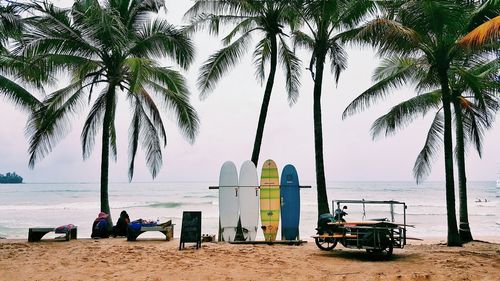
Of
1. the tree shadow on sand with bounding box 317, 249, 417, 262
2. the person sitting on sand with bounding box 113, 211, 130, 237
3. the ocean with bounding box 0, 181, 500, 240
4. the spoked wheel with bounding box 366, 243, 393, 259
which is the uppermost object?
the person sitting on sand with bounding box 113, 211, 130, 237

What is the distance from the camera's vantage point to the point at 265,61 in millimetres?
14211

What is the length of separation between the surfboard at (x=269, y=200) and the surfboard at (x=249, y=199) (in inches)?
6.7

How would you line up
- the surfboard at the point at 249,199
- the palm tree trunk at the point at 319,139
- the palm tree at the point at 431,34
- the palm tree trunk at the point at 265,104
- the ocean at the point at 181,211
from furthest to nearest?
the ocean at the point at 181,211
the palm tree trunk at the point at 265,104
the palm tree trunk at the point at 319,139
the surfboard at the point at 249,199
the palm tree at the point at 431,34

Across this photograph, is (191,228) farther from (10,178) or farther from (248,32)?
(10,178)

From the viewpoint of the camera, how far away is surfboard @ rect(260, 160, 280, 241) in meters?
10.6

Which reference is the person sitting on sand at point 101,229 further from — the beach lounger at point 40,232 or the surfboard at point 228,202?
the surfboard at point 228,202

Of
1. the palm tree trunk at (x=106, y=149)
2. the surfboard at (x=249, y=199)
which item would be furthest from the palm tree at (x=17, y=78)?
the surfboard at (x=249, y=199)

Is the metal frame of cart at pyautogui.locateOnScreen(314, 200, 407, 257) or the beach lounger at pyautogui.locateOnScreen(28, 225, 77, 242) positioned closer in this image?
the metal frame of cart at pyautogui.locateOnScreen(314, 200, 407, 257)

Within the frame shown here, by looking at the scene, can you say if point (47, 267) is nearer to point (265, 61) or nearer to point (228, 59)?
point (228, 59)

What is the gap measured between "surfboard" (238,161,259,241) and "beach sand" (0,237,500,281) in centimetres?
98


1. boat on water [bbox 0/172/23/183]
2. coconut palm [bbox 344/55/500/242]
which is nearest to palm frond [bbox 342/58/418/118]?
coconut palm [bbox 344/55/500/242]

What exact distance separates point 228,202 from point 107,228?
346 centimetres

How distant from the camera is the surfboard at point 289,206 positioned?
415 inches

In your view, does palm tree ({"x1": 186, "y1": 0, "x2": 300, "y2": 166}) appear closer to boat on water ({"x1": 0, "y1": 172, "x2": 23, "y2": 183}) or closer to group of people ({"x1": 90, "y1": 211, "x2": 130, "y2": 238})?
group of people ({"x1": 90, "y1": 211, "x2": 130, "y2": 238})
